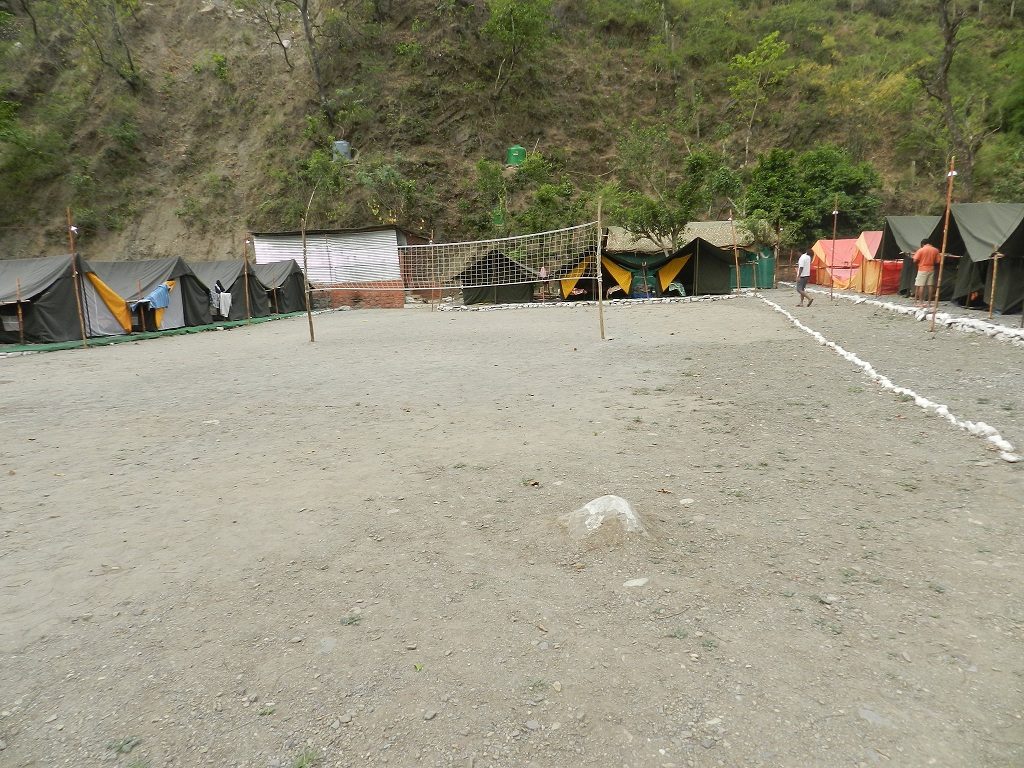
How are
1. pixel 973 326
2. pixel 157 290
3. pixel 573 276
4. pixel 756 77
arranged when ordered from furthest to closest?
1. pixel 756 77
2. pixel 573 276
3. pixel 157 290
4. pixel 973 326

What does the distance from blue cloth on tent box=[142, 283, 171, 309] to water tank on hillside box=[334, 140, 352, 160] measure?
14730 millimetres

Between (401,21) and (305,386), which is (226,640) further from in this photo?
(401,21)

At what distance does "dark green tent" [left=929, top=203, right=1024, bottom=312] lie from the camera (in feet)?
35.6

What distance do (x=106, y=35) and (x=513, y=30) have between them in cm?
2342

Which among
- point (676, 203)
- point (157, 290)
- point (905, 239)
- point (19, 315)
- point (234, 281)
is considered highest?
point (676, 203)

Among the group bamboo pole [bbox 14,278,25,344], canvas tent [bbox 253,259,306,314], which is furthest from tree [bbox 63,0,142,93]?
bamboo pole [bbox 14,278,25,344]

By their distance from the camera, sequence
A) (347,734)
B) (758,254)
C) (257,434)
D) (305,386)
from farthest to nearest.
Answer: (758,254) → (305,386) → (257,434) → (347,734)

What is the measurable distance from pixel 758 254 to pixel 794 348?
53.2ft

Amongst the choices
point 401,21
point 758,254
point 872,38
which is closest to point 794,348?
point 758,254

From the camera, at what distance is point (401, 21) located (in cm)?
3438

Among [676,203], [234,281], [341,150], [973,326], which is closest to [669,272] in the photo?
[676,203]

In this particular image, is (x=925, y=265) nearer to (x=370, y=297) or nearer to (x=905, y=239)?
(x=905, y=239)

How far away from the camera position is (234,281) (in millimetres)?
18625

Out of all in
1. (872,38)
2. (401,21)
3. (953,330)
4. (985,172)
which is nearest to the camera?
(953,330)
